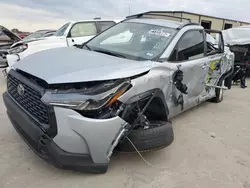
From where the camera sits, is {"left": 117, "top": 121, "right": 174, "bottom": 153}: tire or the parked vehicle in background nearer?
{"left": 117, "top": 121, "right": 174, "bottom": 153}: tire

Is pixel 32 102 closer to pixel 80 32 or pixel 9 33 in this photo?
pixel 80 32

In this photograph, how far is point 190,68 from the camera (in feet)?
12.9

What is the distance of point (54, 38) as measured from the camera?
798 cm

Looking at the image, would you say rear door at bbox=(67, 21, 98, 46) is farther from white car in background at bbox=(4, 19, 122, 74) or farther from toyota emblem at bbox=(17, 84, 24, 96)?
toyota emblem at bbox=(17, 84, 24, 96)

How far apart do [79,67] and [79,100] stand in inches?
19.9

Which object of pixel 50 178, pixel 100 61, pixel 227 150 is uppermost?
pixel 100 61

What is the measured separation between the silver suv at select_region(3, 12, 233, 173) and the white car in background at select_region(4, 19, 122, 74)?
3.67 meters

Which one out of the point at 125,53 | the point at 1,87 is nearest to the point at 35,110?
the point at 125,53

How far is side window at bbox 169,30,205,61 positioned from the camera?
12.0 ft

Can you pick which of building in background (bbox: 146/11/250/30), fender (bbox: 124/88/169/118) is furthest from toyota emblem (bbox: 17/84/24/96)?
building in background (bbox: 146/11/250/30)

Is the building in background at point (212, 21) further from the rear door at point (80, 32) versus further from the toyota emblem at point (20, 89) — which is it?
the toyota emblem at point (20, 89)

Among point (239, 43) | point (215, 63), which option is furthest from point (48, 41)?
point (239, 43)

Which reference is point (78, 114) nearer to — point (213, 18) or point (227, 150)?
point (227, 150)

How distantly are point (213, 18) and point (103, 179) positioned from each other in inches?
760
